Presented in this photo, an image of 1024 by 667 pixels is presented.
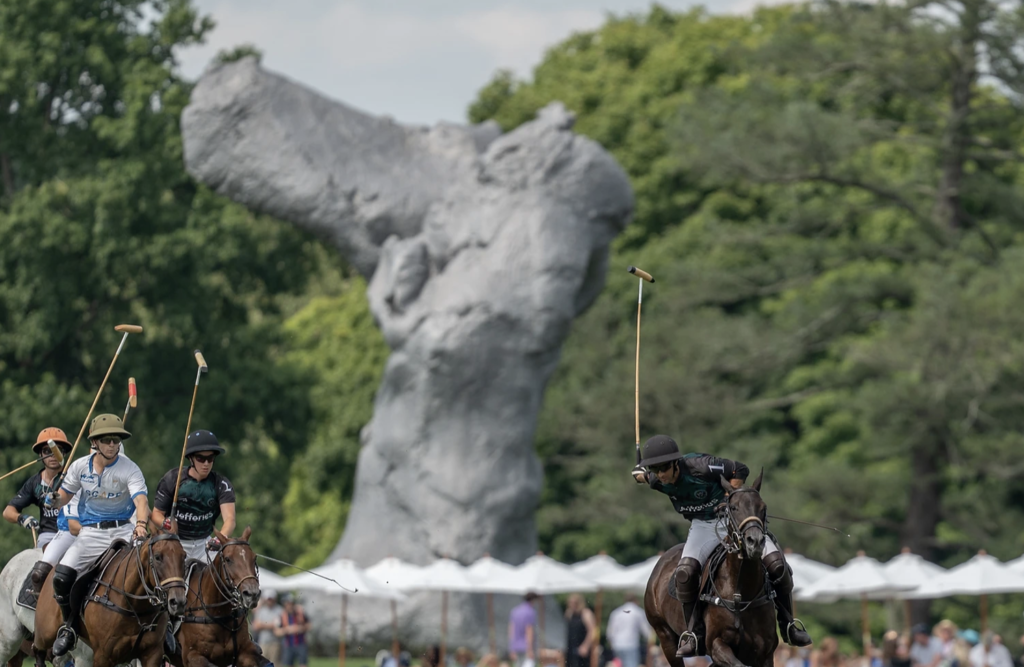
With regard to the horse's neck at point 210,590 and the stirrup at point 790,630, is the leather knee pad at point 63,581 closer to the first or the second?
the horse's neck at point 210,590

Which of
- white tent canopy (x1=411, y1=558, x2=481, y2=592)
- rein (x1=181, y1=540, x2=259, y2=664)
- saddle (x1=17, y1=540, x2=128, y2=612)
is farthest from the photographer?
white tent canopy (x1=411, y1=558, x2=481, y2=592)

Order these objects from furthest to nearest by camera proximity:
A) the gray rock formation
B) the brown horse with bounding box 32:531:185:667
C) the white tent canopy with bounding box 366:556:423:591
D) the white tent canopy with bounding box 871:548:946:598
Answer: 1. the gray rock formation
2. the white tent canopy with bounding box 366:556:423:591
3. the white tent canopy with bounding box 871:548:946:598
4. the brown horse with bounding box 32:531:185:667

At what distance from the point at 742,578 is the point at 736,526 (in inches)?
21.5

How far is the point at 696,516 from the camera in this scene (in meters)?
13.2

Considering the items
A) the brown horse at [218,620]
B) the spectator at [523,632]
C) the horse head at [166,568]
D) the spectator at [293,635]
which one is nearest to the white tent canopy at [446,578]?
the spectator at [523,632]

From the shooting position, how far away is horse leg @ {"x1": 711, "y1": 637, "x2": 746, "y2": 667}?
1237 cm

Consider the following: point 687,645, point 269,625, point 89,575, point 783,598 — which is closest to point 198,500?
point 89,575

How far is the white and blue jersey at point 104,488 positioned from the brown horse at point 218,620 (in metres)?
0.84

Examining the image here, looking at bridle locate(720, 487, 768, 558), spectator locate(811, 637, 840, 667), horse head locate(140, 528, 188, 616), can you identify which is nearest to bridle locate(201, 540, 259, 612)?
horse head locate(140, 528, 188, 616)

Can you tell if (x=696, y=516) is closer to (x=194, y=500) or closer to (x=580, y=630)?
(x=194, y=500)

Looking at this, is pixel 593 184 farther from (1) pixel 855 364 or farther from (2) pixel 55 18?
(2) pixel 55 18

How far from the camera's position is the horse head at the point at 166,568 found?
12.2 meters

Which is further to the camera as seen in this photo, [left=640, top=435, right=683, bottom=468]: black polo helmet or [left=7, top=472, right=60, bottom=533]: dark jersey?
[left=7, top=472, right=60, bottom=533]: dark jersey

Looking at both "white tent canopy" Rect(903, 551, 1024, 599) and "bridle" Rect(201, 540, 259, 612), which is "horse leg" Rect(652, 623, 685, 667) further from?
"white tent canopy" Rect(903, 551, 1024, 599)
